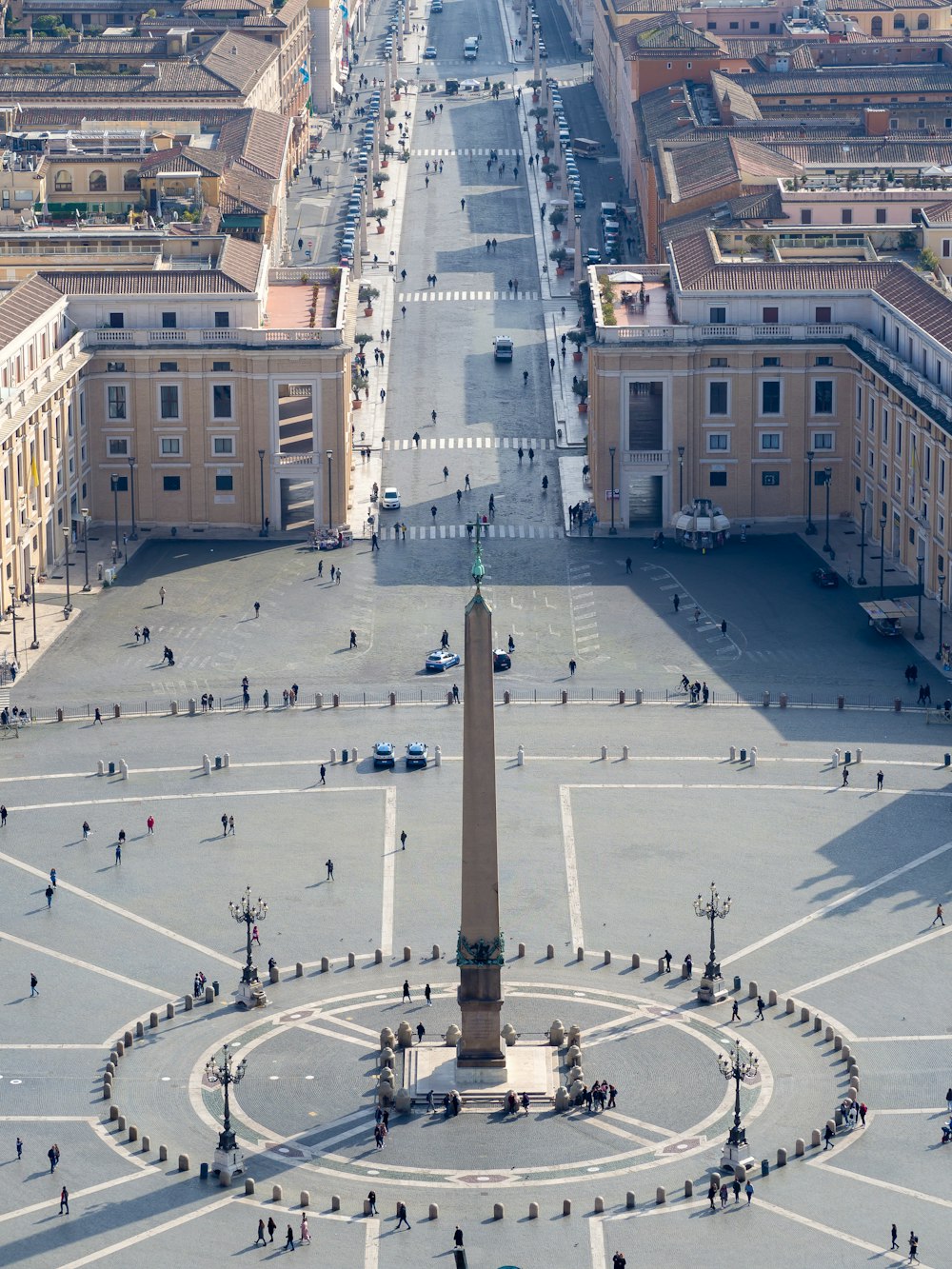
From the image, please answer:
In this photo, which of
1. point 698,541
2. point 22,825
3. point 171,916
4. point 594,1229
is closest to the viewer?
point 594,1229

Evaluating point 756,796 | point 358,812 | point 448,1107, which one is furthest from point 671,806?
point 448,1107

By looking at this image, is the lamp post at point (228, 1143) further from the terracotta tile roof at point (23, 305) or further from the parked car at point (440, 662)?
the terracotta tile roof at point (23, 305)

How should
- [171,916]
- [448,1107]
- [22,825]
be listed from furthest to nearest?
[22,825], [171,916], [448,1107]

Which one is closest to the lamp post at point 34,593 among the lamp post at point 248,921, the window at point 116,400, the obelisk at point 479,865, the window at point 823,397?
the window at point 116,400

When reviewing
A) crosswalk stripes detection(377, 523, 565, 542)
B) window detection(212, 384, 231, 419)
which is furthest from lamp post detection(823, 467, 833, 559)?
window detection(212, 384, 231, 419)

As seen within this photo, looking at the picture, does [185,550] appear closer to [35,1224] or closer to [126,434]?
[126,434]

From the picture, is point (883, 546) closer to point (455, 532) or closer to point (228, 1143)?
point (455, 532)

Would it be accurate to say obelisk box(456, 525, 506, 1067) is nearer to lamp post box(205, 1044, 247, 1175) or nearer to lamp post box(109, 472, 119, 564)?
lamp post box(205, 1044, 247, 1175)
